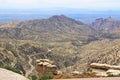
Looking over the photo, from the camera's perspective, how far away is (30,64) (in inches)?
7687

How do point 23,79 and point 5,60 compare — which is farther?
point 5,60

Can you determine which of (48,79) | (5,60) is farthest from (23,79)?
(5,60)

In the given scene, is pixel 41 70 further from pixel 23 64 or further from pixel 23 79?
pixel 23 64

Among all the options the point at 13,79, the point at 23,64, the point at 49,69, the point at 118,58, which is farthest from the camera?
the point at 23,64

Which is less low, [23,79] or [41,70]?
[23,79]

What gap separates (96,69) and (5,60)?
439ft

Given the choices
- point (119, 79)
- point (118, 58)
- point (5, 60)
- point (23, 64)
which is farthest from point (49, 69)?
point (23, 64)

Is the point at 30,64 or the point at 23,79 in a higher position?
the point at 23,79

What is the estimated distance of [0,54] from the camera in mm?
175500

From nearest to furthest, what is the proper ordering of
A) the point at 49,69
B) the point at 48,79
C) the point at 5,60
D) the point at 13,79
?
1. the point at 13,79
2. the point at 48,79
3. the point at 49,69
4. the point at 5,60

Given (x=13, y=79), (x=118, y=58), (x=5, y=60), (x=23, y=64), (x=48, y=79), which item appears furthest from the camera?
(x=23, y=64)

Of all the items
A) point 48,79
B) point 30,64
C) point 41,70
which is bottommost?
point 30,64

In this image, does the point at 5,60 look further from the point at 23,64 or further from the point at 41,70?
the point at 41,70

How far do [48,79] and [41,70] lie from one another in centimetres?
1612
